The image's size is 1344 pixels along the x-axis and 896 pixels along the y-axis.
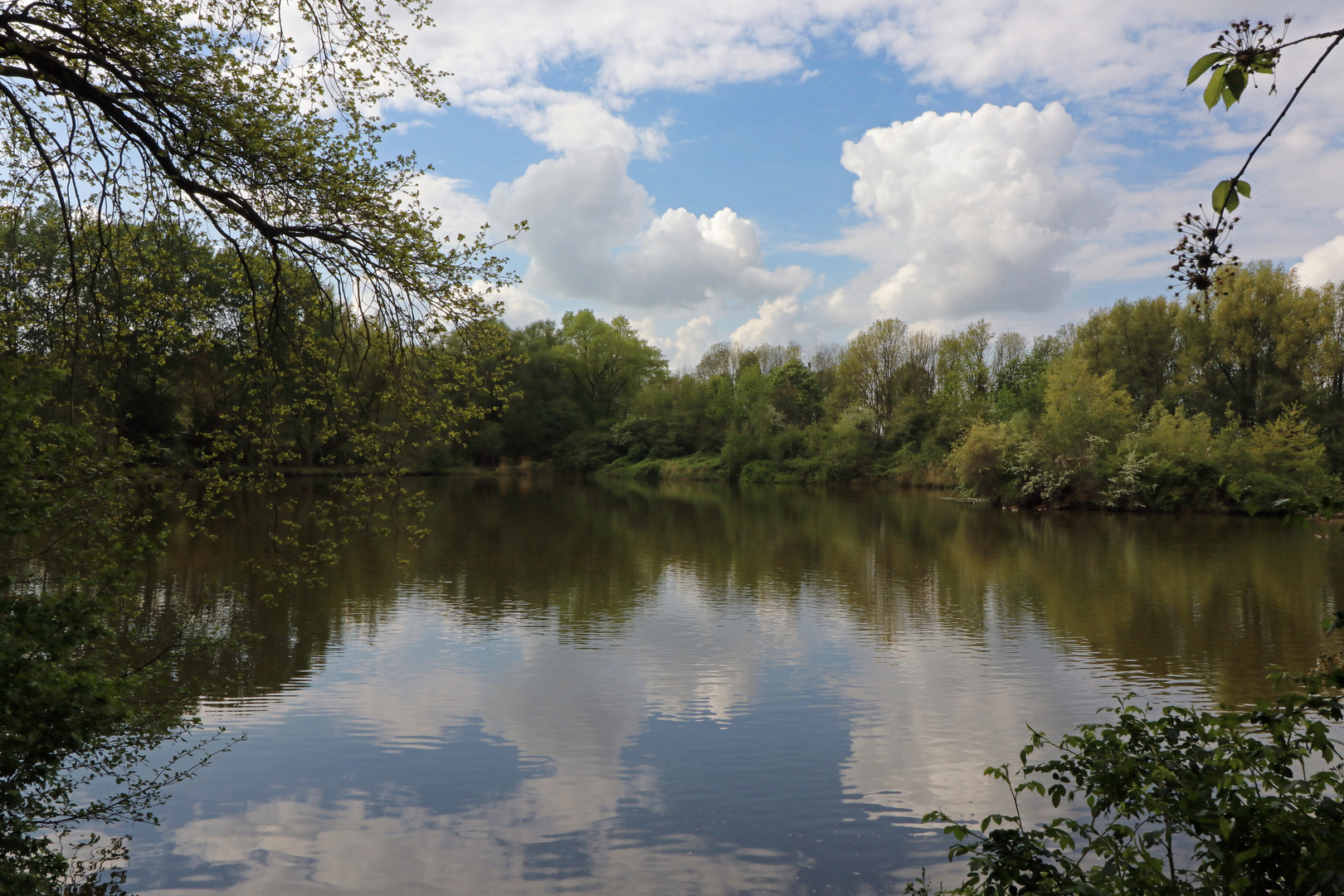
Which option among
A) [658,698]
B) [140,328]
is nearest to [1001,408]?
[658,698]

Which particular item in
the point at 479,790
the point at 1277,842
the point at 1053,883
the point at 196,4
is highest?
the point at 196,4

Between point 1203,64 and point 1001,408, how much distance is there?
42.7 metres

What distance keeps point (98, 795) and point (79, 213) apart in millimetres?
4077

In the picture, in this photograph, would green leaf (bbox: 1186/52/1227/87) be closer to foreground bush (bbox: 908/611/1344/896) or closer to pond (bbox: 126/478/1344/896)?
foreground bush (bbox: 908/611/1344/896)

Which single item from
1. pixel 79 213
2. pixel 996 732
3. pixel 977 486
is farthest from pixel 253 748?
pixel 977 486

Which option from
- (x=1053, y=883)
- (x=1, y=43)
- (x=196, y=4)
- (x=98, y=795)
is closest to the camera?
(x=1053, y=883)

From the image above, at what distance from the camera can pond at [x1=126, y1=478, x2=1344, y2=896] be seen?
5605 millimetres

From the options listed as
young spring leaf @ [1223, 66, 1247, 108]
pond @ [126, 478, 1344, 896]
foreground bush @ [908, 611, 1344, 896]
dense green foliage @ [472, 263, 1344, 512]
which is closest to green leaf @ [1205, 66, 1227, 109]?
young spring leaf @ [1223, 66, 1247, 108]

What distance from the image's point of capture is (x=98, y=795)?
627cm

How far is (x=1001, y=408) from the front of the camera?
138 feet

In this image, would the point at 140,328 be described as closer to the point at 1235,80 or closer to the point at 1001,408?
the point at 1235,80

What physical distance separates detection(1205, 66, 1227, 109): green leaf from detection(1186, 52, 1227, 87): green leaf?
37mm

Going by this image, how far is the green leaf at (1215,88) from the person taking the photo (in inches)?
79.1

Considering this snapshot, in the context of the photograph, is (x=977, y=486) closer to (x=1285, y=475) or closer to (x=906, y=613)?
(x=1285, y=475)
